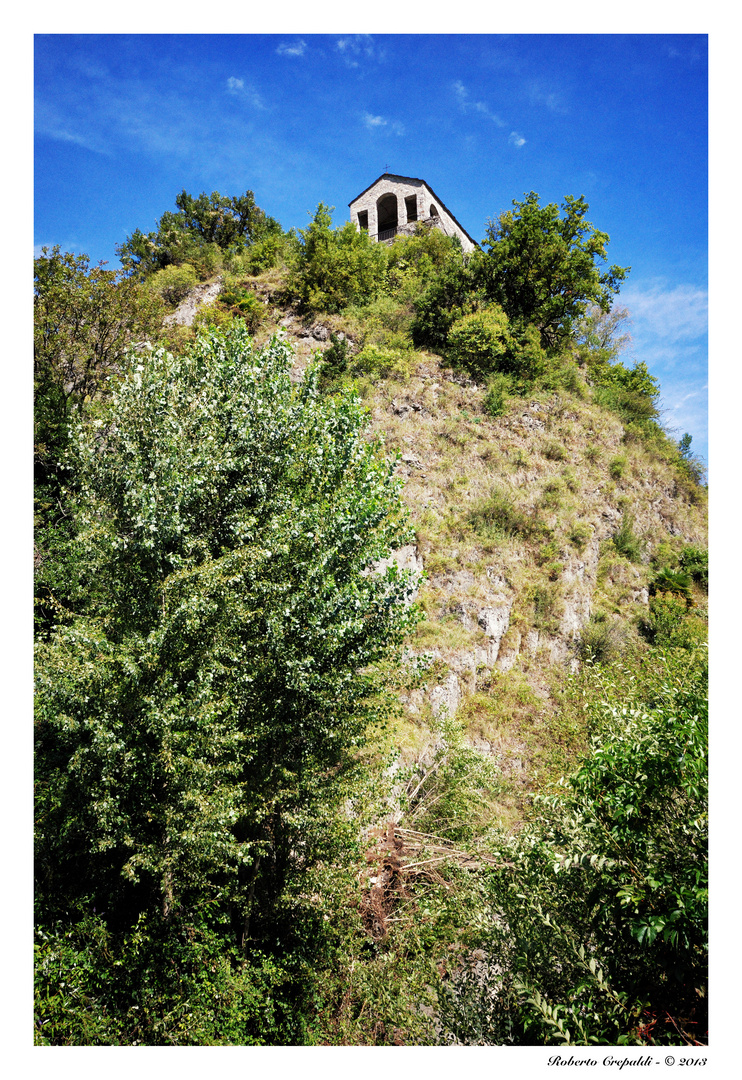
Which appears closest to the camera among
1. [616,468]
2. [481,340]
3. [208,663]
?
[208,663]

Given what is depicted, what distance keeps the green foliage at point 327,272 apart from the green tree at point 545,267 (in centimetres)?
481

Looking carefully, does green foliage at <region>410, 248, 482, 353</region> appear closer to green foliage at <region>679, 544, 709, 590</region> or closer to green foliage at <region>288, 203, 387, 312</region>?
green foliage at <region>288, 203, 387, 312</region>

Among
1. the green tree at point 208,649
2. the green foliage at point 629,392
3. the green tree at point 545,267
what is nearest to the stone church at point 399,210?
the green tree at point 545,267

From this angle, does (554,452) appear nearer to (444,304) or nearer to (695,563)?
(695,563)

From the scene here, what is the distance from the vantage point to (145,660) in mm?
5988

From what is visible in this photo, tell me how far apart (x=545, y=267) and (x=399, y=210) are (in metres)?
13.3

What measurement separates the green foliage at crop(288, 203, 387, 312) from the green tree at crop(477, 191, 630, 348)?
15.8 feet

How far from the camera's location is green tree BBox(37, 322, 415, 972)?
6.00m

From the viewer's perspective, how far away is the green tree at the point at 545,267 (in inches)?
778

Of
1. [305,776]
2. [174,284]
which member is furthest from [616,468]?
[174,284]

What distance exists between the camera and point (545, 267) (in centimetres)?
1995

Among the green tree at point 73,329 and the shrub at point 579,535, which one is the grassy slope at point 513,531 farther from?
the green tree at point 73,329
